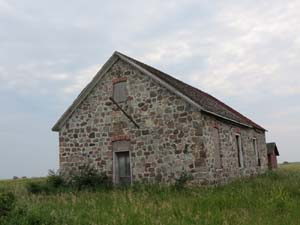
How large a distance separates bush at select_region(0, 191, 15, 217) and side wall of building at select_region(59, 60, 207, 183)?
334 inches

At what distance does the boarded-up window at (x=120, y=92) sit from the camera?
1842cm

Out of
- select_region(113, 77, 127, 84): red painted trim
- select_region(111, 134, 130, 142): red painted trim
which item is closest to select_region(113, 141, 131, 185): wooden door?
select_region(111, 134, 130, 142): red painted trim

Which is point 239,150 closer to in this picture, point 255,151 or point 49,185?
point 255,151

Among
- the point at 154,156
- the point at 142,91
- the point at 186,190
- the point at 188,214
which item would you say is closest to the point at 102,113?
the point at 142,91

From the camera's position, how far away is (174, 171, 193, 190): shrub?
15.5 meters

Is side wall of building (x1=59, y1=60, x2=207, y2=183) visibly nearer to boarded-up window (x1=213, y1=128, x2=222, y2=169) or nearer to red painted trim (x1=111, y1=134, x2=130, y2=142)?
red painted trim (x1=111, y1=134, x2=130, y2=142)

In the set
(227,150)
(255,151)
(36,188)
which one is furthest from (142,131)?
(255,151)

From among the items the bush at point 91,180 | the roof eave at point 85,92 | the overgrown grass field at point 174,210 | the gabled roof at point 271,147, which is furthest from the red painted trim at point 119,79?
the gabled roof at point 271,147

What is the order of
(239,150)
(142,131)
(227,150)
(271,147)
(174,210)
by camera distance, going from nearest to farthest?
(174,210)
(142,131)
(227,150)
(239,150)
(271,147)

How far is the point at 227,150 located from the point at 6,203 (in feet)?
41.5

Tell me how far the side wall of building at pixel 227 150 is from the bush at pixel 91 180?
4.92 metres

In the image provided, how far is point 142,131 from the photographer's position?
Result: 57.5 feet

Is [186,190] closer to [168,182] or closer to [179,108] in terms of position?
[168,182]

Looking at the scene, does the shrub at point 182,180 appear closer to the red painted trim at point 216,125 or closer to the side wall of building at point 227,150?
the side wall of building at point 227,150
